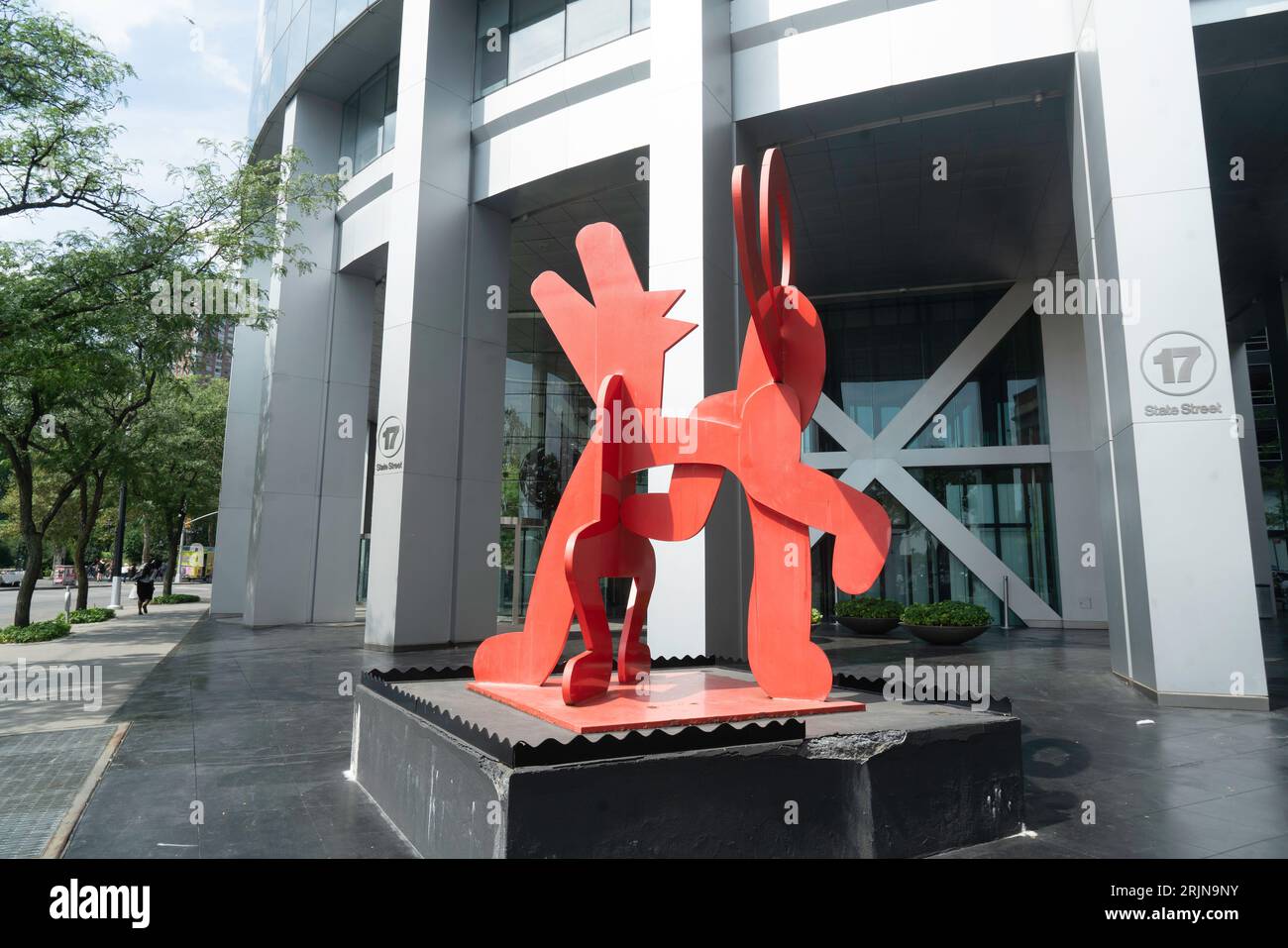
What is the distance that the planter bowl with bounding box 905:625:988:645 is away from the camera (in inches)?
568

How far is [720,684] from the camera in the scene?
596 centimetres

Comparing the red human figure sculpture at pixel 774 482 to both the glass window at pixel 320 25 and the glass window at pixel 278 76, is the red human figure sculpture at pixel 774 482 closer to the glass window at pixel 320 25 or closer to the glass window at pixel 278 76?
the glass window at pixel 320 25

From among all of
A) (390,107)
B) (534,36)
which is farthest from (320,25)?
(534,36)

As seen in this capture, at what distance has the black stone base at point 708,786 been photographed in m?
3.57

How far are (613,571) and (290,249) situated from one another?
1329 centimetres

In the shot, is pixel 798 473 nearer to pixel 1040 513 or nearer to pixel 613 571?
pixel 613 571

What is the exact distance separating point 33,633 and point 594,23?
15.6 metres

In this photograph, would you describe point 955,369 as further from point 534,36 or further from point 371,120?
point 371,120

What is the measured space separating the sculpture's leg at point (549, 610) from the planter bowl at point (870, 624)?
11.9m

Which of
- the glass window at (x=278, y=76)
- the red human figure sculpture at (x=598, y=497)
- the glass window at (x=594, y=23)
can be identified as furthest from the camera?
the glass window at (x=278, y=76)

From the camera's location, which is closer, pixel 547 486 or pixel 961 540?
pixel 961 540

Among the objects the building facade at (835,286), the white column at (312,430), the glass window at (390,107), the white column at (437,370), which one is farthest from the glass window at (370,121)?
the white column at (437,370)
